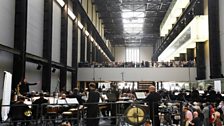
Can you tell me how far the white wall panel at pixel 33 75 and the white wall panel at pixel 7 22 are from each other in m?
3.12

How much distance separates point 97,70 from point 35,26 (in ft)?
51.1

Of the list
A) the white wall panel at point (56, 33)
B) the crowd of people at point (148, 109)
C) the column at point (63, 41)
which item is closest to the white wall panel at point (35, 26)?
the white wall panel at point (56, 33)

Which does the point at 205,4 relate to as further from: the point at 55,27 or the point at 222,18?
the point at 55,27

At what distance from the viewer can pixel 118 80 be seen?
34594 millimetres

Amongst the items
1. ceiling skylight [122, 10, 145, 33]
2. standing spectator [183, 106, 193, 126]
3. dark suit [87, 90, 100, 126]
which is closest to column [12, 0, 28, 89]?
dark suit [87, 90, 100, 126]

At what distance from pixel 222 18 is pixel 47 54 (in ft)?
44.0

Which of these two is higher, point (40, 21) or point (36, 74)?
point (40, 21)

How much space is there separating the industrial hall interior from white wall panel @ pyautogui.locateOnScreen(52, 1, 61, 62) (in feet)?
0.27

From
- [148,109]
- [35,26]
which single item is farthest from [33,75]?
[148,109]

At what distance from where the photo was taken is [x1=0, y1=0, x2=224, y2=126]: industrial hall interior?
9.40m

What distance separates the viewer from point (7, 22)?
616 inches

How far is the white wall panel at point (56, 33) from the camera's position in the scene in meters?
Answer: 24.6

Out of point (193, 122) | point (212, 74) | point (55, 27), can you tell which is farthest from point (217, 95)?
point (55, 27)

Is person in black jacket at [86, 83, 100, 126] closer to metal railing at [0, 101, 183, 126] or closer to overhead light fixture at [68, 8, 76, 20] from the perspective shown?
metal railing at [0, 101, 183, 126]
